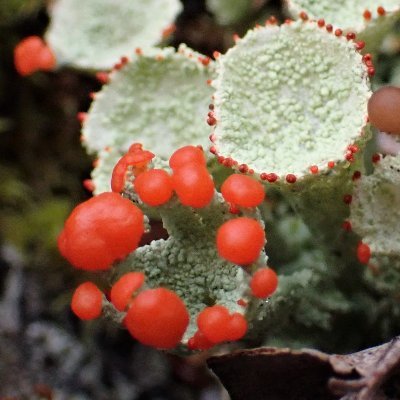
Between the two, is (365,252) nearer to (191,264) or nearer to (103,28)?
(191,264)

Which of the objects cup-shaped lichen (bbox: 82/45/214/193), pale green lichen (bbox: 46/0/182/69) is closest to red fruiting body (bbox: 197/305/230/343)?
cup-shaped lichen (bbox: 82/45/214/193)

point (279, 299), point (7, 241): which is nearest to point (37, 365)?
point (7, 241)

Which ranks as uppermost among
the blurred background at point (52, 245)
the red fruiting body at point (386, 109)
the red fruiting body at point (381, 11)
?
the red fruiting body at point (381, 11)

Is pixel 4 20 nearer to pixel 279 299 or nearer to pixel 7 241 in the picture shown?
pixel 7 241

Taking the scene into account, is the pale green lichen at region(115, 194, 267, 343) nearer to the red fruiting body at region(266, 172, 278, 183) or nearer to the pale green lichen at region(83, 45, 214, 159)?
the red fruiting body at region(266, 172, 278, 183)

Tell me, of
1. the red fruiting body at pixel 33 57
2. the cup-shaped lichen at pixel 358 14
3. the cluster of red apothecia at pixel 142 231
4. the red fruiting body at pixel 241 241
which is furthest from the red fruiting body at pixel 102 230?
the red fruiting body at pixel 33 57

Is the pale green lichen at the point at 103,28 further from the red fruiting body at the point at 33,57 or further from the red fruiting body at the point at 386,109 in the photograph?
the red fruiting body at the point at 386,109
